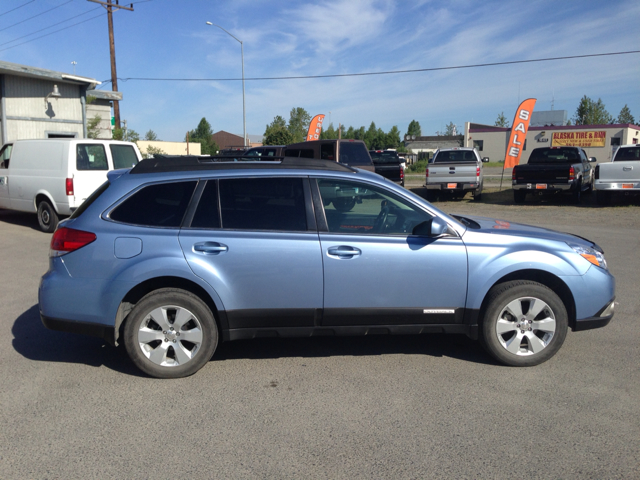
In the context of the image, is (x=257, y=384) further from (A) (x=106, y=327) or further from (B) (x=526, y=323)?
(B) (x=526, y=323)

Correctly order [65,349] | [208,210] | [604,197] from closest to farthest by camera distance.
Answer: [208,210] < [65,349] < [604,197]

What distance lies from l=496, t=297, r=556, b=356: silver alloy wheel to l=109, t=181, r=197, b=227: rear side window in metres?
2.79

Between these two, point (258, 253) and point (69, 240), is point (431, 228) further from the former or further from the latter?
point (69, 240)

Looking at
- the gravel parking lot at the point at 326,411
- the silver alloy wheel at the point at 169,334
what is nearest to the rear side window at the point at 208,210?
the silver alloy wheel at the point at 169,334

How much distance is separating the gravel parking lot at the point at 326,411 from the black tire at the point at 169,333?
145 millimetres

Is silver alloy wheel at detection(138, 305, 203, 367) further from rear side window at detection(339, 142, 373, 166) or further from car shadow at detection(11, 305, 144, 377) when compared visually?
rear side window at detection(339, 142, 373, 166)

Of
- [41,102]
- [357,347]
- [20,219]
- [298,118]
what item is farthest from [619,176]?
[298,118]

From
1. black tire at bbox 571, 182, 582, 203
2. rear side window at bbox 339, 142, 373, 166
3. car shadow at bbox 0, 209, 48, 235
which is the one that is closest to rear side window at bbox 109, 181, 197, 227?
car shadow at bbox 0, 209, 48, 235

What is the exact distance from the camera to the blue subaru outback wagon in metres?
4.23

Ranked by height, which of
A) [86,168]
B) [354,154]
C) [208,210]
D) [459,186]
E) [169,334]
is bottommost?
[169,334]

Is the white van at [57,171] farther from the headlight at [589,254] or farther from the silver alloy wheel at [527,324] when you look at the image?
the headlight at [589,254]

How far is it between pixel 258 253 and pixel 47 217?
9.46 m

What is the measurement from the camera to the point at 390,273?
Result: 4.31m

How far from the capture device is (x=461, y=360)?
4.70m
